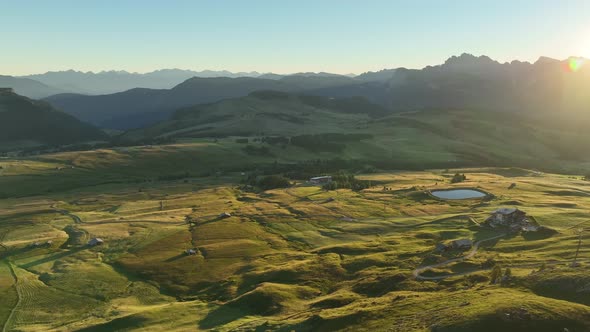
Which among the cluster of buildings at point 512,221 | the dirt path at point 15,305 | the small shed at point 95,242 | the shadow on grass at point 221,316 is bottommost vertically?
the dirt path at point 15,305

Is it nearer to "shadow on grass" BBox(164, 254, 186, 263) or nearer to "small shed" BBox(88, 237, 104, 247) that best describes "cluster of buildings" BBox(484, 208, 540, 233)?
"shadow on grass" BBox(164, 254, 186, 263)

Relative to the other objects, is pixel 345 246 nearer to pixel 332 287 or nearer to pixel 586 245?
pixel 332 287

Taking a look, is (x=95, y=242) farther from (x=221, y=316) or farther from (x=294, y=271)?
(x=221, y=316)

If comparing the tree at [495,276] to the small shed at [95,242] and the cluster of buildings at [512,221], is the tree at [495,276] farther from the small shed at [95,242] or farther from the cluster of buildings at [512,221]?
the small shed at [95,242]

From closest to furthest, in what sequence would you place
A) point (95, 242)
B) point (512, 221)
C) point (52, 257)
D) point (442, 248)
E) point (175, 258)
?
point (442, 248) → point (175, 258) → point (52, 257) → point (512, 221) → point (95, 242)

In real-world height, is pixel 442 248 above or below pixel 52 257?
above

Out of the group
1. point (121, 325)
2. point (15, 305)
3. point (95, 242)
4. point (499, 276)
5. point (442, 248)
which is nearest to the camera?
point (499, 276)

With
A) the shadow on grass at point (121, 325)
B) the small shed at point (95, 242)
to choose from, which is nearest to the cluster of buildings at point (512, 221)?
the shadow on grass at point (121, 325)

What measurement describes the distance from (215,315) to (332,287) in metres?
26.5

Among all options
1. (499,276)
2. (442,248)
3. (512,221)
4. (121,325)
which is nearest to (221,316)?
(121,325)

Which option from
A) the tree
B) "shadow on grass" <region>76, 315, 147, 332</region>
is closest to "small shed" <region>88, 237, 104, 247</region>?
"shadow on grass" <region>76, 315, 147, 332</region>

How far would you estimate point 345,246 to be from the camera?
12938 cm

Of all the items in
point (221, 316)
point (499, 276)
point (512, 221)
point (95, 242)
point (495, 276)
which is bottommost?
point (95, 242)

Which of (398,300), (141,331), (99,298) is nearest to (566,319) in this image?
(398,300)
